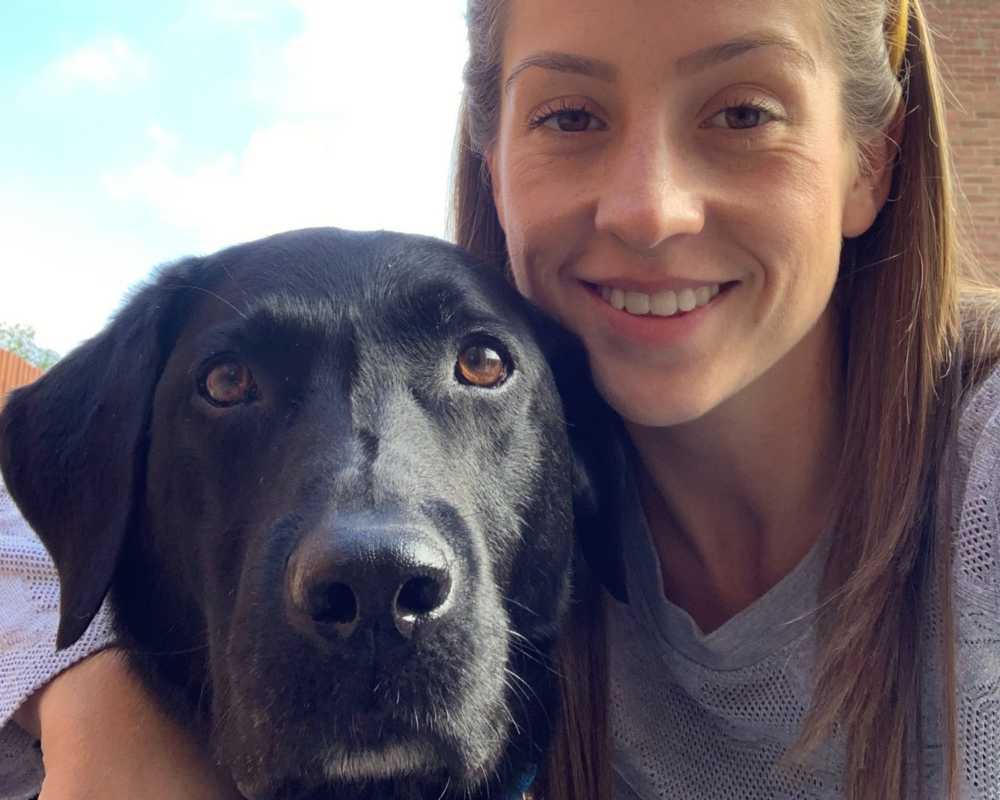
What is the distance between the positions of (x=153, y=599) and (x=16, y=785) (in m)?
0.62

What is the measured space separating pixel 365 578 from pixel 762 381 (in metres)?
1.20

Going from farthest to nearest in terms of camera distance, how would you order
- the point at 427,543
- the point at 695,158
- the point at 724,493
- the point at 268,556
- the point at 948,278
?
the point at 724,493, the point at 948,278, the point at 695,158, the point at 268,556, the point at 427,543

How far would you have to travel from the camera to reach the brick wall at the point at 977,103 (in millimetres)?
7633

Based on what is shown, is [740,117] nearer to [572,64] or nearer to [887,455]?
[572,64]

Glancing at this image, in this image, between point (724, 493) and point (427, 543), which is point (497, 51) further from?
point (427, 543)

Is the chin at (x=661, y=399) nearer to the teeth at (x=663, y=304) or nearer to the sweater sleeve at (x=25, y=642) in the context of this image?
the teeth at (x=663, y=304)

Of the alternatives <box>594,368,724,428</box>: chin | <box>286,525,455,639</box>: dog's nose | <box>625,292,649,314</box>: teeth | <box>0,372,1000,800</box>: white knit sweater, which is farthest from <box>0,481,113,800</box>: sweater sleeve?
<box>625,292,649,314</box>: teeth

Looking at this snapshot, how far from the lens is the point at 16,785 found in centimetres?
192

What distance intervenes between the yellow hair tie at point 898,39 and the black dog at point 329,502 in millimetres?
992

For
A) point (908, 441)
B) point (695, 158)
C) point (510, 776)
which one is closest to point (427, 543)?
point (510, 776)

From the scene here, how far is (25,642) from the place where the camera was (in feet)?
6.01

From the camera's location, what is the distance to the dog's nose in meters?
1.14

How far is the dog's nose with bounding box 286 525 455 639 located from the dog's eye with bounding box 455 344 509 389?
0.53 meters

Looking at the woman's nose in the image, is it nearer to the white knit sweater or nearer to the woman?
the woman
